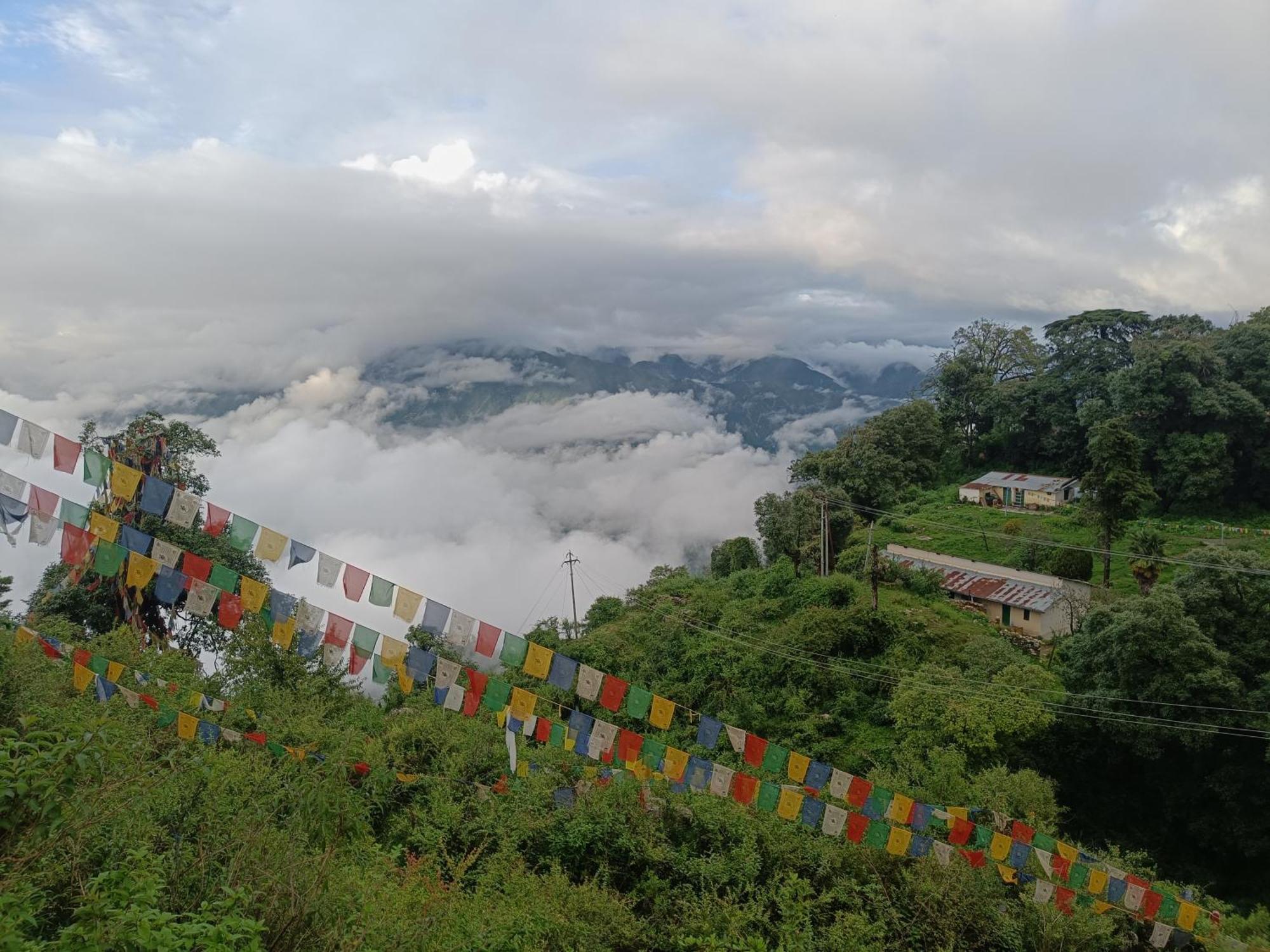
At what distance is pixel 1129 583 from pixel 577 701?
91.2 ft

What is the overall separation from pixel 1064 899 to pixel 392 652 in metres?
14.4

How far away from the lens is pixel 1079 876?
16.1m

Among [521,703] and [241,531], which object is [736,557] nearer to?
[521,703]

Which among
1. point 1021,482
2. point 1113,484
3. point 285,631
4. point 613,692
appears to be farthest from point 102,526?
point 1021,482

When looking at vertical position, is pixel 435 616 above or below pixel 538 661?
above

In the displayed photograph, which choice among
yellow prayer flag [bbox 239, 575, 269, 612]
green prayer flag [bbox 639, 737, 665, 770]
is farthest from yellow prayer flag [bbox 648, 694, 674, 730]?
yellow prayer flag [bbox 239, 575, 269, 612]

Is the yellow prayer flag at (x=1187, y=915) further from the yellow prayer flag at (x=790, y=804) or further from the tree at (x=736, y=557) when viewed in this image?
the tree at (x=736, y=557)

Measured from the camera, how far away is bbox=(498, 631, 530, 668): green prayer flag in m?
14.6

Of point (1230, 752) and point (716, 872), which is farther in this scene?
point (1230, 752)

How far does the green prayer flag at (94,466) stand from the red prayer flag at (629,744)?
10.7 metres

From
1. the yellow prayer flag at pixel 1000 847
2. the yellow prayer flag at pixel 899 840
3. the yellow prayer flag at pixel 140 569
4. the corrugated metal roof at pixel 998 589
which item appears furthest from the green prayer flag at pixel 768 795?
A: the corrugated metal roof at pixel 998 589

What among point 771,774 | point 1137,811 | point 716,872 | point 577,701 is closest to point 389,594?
point 716,872

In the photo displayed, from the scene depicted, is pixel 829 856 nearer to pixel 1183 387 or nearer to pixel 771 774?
pixel 771 774

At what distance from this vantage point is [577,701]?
34125mm
